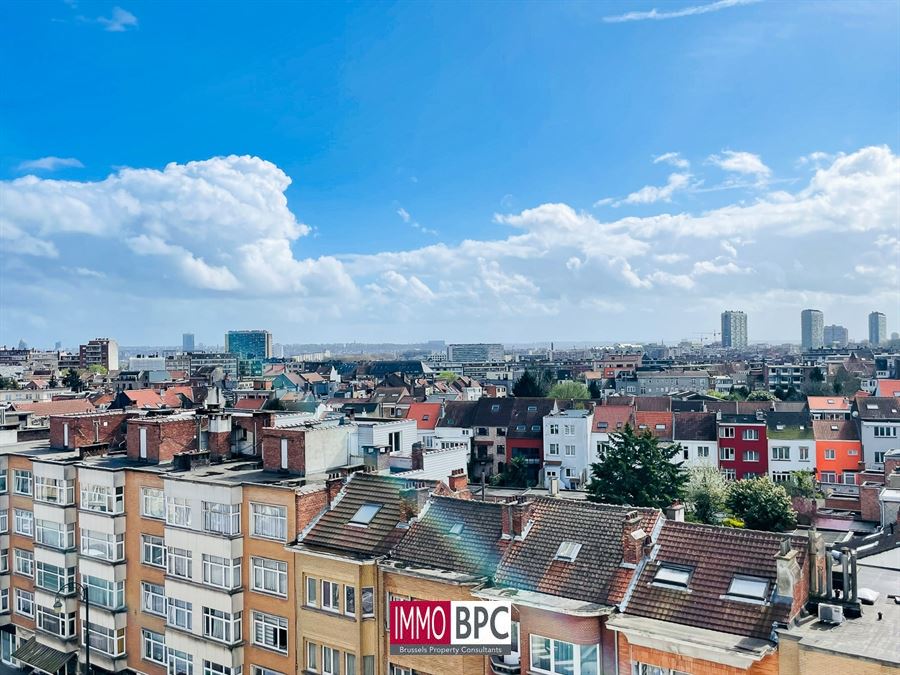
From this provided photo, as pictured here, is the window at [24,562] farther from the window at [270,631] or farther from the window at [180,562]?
the window at [270,631]

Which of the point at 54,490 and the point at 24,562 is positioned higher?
the point at 54,490

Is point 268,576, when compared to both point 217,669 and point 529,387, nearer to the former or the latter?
point 217,669

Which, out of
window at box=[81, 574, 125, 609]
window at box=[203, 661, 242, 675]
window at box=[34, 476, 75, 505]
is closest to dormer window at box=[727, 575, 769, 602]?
window at box=[203, 661, 242, 675]

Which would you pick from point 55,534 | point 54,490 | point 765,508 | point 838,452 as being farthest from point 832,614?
point 838,452

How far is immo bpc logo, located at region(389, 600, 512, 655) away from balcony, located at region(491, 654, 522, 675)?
0.29 meters

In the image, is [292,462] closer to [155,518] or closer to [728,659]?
[155,518]

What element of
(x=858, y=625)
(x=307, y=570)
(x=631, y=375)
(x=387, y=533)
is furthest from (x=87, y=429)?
(x=631, y=375)

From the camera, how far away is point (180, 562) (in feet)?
90.7

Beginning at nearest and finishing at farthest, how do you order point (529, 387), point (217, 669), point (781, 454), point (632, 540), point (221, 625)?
1. point (632, 540)
2. point (221, 625)
3. point (217, 669)
4. point (781, 454)
5. point (529, 387)

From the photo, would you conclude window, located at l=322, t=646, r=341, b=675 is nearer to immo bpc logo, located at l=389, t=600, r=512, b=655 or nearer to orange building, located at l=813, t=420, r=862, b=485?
immo bpc logo, located at l=389, t=600, r=512, b=655

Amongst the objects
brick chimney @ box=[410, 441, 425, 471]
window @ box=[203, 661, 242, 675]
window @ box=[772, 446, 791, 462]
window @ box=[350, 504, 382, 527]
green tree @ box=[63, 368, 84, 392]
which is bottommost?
window @ box=[203, 661, 242, 675]

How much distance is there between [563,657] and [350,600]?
7.73 meters

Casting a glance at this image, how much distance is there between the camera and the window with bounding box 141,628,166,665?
93.9 feet

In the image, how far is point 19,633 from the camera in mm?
34312
